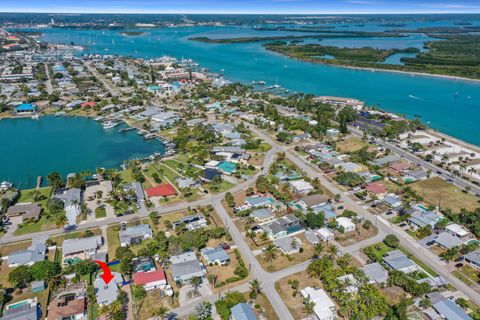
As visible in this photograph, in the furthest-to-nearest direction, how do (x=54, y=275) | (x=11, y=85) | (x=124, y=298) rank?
(x=11, y=85) < (x=54, y=275) < (x=124, y=298)

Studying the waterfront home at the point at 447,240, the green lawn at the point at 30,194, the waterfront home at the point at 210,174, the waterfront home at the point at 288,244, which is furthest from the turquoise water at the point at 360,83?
the green lawn at the point at 30,194

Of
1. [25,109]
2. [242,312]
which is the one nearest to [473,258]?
[242,312]

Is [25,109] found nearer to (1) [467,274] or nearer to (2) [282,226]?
(2) [282,226]

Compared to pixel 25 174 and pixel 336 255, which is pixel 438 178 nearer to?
pixel 336 255

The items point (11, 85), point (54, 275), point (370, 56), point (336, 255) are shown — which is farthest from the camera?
point (370, 56)

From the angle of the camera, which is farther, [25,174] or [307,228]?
[25,174]

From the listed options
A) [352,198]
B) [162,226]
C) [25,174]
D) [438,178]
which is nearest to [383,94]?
[438,178]

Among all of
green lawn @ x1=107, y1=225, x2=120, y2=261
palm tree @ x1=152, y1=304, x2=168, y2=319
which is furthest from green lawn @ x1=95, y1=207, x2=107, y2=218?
palm tree @ x1=152, y1=304, x2=168, y2=319
